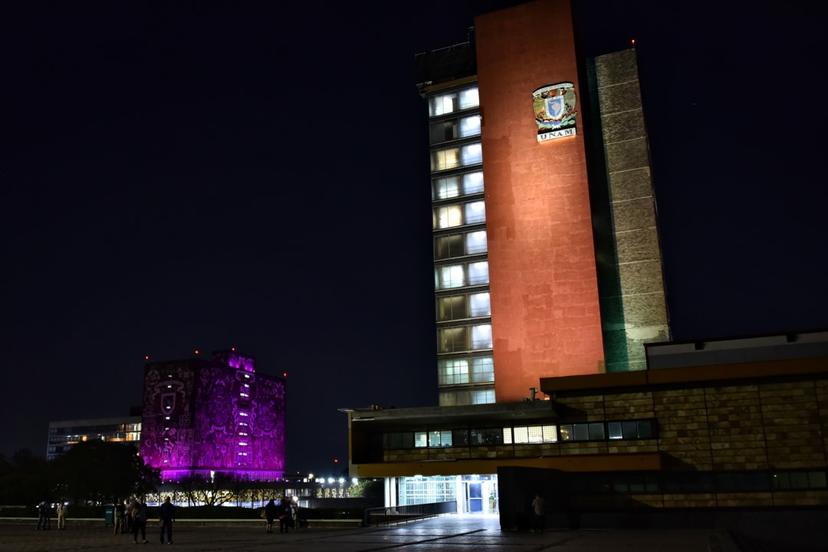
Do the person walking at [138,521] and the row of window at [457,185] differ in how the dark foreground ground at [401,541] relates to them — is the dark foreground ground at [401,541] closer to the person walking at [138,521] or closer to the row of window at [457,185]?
the person walking at [138,521]

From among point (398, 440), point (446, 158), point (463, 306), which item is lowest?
point (398, 440)

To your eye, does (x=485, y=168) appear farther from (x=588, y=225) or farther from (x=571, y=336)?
(x=571, y=336)

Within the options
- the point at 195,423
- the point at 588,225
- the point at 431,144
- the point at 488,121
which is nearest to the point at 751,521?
the point at 588,225

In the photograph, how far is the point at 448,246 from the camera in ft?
271

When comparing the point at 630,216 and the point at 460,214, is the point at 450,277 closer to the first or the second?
the point at 460,214

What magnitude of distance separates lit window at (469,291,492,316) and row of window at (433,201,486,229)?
783 centimetres

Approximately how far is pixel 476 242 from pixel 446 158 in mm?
10500

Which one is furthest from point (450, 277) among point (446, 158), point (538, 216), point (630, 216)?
point (630, 216)

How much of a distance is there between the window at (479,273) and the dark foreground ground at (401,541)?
4124 cm

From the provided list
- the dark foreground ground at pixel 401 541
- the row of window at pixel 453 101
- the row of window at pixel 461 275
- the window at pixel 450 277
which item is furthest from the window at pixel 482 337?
the dark foreground ground at pixel 401 541

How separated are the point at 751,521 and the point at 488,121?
48.3 m

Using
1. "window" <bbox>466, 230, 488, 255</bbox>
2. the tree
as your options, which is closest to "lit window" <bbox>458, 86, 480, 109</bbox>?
"window" <bbox>466, 230, 488, 255</bbox>

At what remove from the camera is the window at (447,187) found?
8325 cm

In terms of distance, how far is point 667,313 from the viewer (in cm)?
7362
